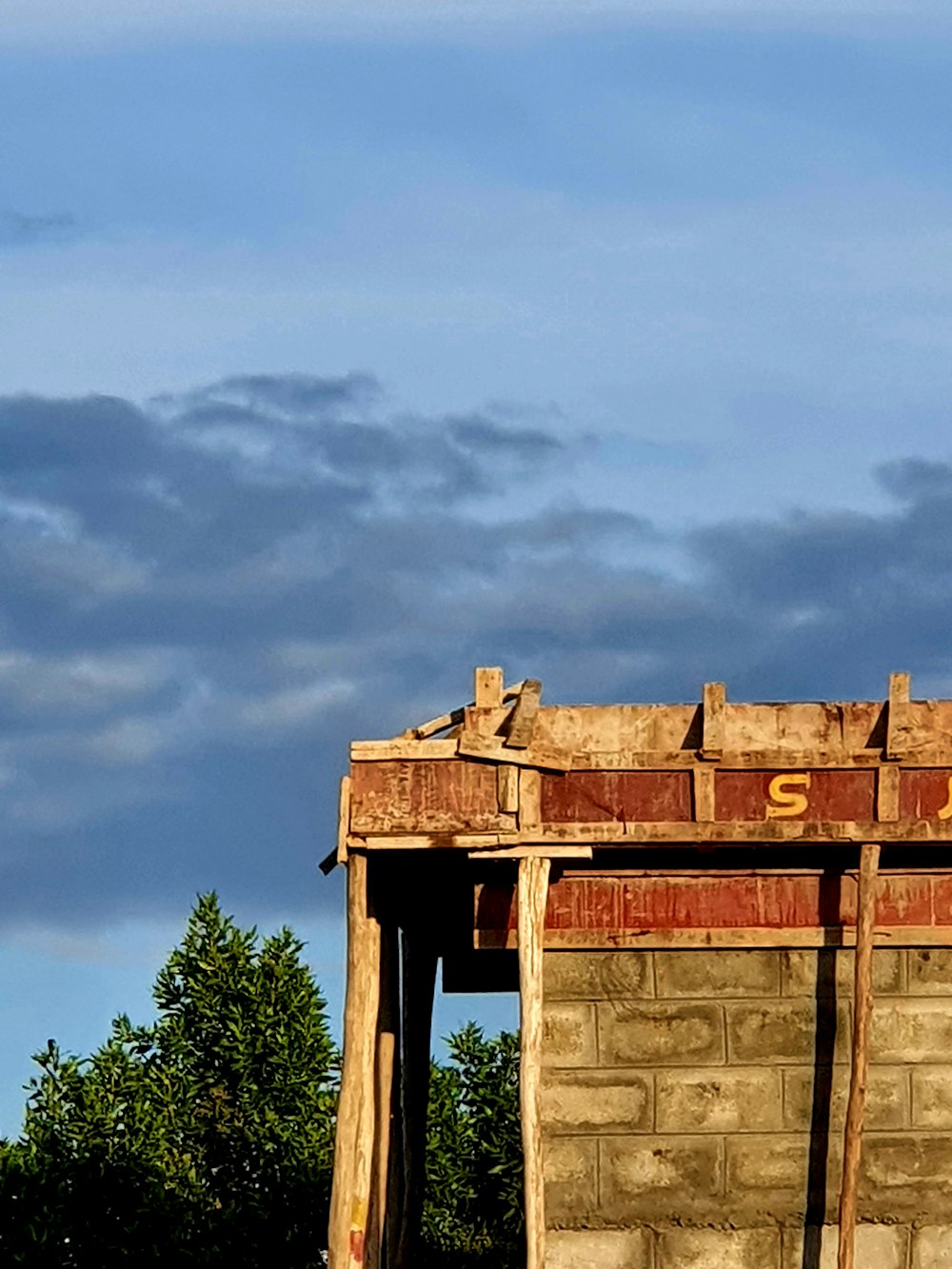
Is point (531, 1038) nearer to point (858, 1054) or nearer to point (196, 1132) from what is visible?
point (858, 1054)

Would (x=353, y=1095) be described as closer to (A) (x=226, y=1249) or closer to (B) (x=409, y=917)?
(B) (x=409, y=917)

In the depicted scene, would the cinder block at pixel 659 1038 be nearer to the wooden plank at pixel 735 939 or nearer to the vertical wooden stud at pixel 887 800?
the wooden plank at pixel 735 939

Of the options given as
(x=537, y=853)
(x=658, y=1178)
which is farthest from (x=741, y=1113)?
(x=537, y=853)

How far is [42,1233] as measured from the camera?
39.6m

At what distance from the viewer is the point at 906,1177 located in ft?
72.8

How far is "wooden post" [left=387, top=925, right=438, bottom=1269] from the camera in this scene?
26.3m

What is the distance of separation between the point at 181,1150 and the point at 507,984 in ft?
56.9

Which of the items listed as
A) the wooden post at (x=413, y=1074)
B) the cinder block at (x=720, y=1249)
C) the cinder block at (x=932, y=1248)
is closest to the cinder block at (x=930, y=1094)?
the cinder block at (x=932, y=1248)

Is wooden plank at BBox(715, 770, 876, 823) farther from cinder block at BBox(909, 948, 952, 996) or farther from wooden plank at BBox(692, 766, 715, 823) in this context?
cinder block at BBox(909, 948, 952, 996)

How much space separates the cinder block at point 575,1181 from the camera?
22156 mm

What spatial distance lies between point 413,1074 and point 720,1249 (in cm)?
555

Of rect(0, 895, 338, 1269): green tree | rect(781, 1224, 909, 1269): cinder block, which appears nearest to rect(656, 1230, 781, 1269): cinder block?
rect(781, 1224, 909, 1269): cinder block

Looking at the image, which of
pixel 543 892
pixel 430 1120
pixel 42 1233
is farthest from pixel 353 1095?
pixel 430 1120

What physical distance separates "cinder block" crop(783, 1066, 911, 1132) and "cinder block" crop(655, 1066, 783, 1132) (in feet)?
0.41
